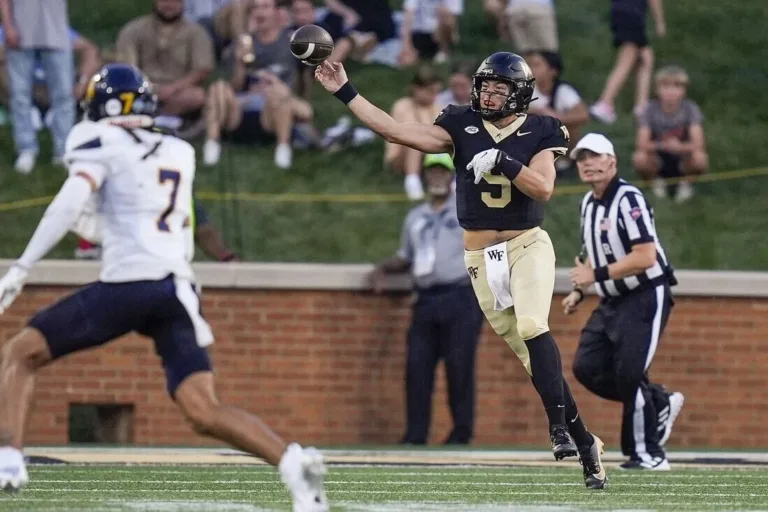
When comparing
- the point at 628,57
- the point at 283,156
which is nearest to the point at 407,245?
the point at 283,156

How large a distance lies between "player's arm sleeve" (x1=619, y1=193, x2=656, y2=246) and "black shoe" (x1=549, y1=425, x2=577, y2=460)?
244 centimetres

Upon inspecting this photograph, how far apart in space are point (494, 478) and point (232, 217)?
4.68 metres

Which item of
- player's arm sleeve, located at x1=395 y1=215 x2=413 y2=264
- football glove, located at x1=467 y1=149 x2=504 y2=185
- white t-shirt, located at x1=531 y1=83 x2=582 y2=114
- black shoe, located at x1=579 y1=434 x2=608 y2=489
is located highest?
football glove, located at x1=467 y1=149 x2=504 y2=185

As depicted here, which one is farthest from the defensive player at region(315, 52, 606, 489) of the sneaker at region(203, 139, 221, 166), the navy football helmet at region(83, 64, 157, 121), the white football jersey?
the sneaker at region(203, 139, 221, 166)

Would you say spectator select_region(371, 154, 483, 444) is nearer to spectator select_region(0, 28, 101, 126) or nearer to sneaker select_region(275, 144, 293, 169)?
sneaker select_region(275, 144, 293, 169)

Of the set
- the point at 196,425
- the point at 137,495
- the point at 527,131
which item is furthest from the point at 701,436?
the point at 196,425

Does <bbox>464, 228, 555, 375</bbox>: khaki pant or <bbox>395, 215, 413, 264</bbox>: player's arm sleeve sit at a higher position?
<bbox>464, 228, 555, 375</bbox>: khaki pant

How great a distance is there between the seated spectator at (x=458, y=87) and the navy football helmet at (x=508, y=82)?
5099 millimetres

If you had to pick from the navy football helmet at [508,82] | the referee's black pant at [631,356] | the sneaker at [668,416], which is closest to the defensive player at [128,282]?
the navy football helmet at [508,82]

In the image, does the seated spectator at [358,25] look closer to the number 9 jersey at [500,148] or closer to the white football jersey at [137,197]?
the number 9 jersey at [500,148]

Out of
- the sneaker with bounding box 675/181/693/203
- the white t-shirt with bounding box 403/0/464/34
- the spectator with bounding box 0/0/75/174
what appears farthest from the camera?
the white t-shirt with bounding box 403/0/464/34

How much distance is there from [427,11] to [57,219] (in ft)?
25.5

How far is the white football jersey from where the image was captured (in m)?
6.66

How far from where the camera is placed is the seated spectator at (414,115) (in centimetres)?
1320
